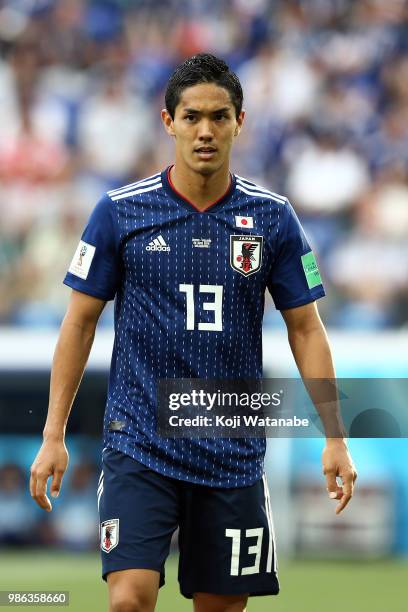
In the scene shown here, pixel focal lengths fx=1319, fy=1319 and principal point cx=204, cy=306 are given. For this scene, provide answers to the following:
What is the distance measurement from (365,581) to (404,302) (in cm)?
278

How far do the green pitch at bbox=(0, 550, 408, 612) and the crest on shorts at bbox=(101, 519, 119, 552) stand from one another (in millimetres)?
3131

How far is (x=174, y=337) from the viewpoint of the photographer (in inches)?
172

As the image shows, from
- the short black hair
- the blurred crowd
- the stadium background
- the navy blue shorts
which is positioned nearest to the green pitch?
the stadium background

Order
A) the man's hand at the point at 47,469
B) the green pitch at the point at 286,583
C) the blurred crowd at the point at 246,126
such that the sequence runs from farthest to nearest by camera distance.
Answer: the blurred crowd at the point at 246,126 < the green pitch at the point at 286,583 < the man's hand at the point at 47,469

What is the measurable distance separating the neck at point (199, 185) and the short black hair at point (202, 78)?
0.20 meters

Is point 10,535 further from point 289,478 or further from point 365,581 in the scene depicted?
point 365,581

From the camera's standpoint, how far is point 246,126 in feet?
42.0

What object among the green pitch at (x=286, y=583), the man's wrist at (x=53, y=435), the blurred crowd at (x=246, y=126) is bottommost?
the green pitch at (x=286, y=583)

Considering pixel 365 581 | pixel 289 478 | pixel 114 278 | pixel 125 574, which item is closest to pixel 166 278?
pixel 114 278

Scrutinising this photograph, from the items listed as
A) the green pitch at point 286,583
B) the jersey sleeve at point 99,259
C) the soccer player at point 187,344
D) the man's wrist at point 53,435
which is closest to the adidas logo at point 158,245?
the soccer player at point 187,344

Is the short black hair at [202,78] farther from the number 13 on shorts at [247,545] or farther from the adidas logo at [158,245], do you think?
the number 13 on shorts at [247,545]

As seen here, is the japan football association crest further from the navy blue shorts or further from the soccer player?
the navy blue shorts

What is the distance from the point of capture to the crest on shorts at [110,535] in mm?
4266

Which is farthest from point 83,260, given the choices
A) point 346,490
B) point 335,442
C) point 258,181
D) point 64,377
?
point 258,181
